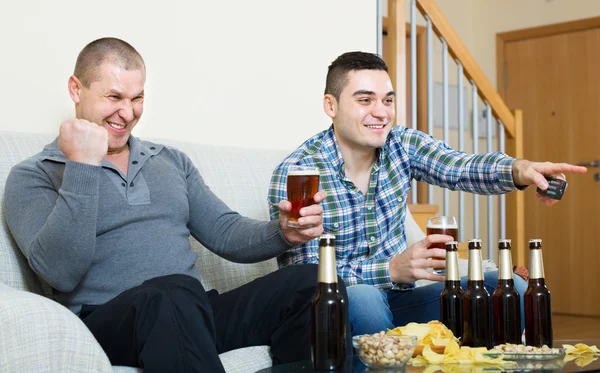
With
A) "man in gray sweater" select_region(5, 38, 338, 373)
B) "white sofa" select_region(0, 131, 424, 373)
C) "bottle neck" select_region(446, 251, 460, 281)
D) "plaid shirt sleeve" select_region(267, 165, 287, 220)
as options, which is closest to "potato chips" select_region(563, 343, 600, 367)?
"bottle neck" select_region(446, 251, 460, 281)

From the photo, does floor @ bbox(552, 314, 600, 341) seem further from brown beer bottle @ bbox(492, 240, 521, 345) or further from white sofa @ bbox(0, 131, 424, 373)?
brown beer bottle @ bbox(492, 240, 521, 345)

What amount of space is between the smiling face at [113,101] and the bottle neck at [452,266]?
0.87 meters

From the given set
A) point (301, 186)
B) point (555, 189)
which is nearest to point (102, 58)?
point (301, 186)

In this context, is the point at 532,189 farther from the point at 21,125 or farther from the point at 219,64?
the point at 21,125

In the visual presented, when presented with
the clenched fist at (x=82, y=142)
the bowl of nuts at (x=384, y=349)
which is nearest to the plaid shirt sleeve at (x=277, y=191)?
the clenched fist at (x=82, y=142)

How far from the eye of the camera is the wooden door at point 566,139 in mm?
5559

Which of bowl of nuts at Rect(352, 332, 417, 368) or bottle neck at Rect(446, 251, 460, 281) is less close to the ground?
bottle neck at Rect(446, 251, 460, 281)

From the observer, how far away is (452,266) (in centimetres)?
164

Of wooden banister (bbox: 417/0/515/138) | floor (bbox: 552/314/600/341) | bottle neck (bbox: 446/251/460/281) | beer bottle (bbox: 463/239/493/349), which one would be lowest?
floor (bbox: 552/314/600/341)

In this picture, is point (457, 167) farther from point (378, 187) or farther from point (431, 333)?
point (431, 333)

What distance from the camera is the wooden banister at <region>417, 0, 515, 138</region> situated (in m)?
4.00

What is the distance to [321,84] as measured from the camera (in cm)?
324

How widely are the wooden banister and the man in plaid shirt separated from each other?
1.73 meters

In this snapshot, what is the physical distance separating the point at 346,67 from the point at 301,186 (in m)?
0.77
